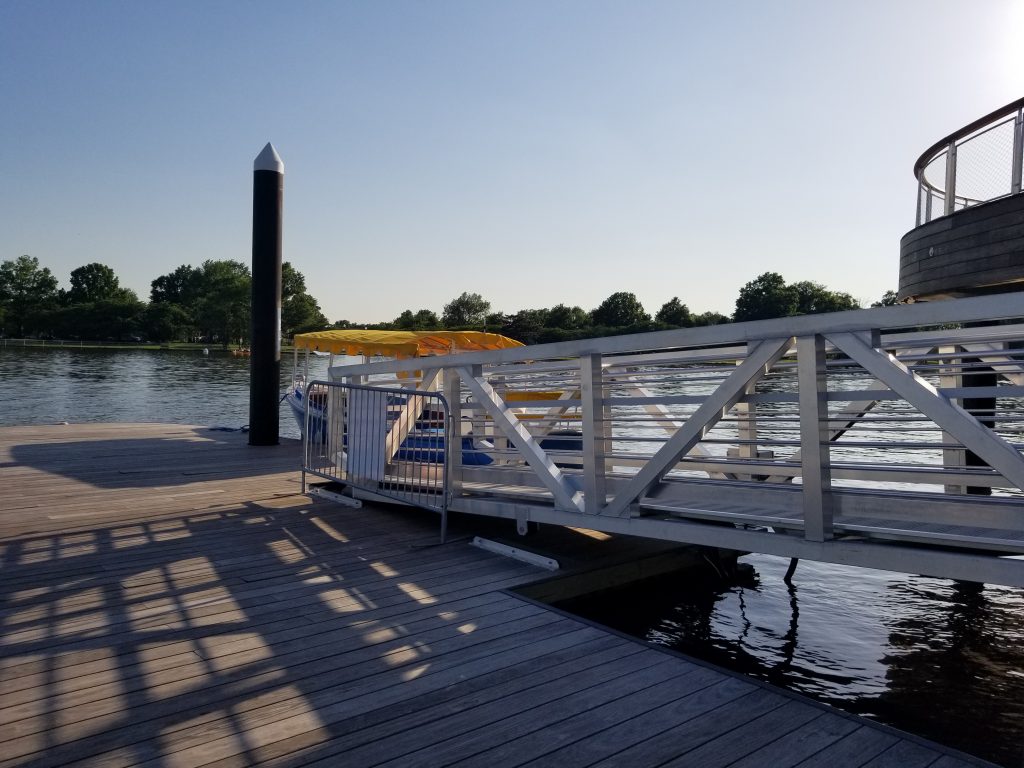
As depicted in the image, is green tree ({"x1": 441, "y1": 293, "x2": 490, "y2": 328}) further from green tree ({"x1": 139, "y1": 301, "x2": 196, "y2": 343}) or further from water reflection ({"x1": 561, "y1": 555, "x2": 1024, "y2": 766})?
water reflection ({"x1": 561, "y1": 555, "x2": 1024, "y2": 766})

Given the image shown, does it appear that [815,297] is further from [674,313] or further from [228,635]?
[228,635]

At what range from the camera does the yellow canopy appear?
11414mm

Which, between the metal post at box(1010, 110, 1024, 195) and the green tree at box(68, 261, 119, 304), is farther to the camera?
the green tree at box(68, 261, 119, 304)

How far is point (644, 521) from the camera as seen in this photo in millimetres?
4320

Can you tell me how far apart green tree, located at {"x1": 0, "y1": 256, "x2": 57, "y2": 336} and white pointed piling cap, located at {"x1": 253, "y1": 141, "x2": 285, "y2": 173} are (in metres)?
108

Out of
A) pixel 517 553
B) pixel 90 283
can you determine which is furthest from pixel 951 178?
pixel 90 283

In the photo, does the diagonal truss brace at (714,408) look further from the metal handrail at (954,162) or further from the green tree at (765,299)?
the green tree at (765,299)

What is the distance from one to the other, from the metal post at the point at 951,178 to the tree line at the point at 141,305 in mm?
94372

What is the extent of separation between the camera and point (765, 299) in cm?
9594

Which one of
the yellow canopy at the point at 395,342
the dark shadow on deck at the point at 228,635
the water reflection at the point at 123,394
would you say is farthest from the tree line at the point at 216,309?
the dark shadow on deck at the point at 228,635

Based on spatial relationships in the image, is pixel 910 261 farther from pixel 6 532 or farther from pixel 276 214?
pixel 6 532

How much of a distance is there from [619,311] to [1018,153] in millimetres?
78154

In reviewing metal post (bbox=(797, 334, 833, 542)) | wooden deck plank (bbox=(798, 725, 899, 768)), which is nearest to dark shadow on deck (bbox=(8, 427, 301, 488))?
metal post (bbox=(797, 334, 833, 542))

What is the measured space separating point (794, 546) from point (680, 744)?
4.34 feet
